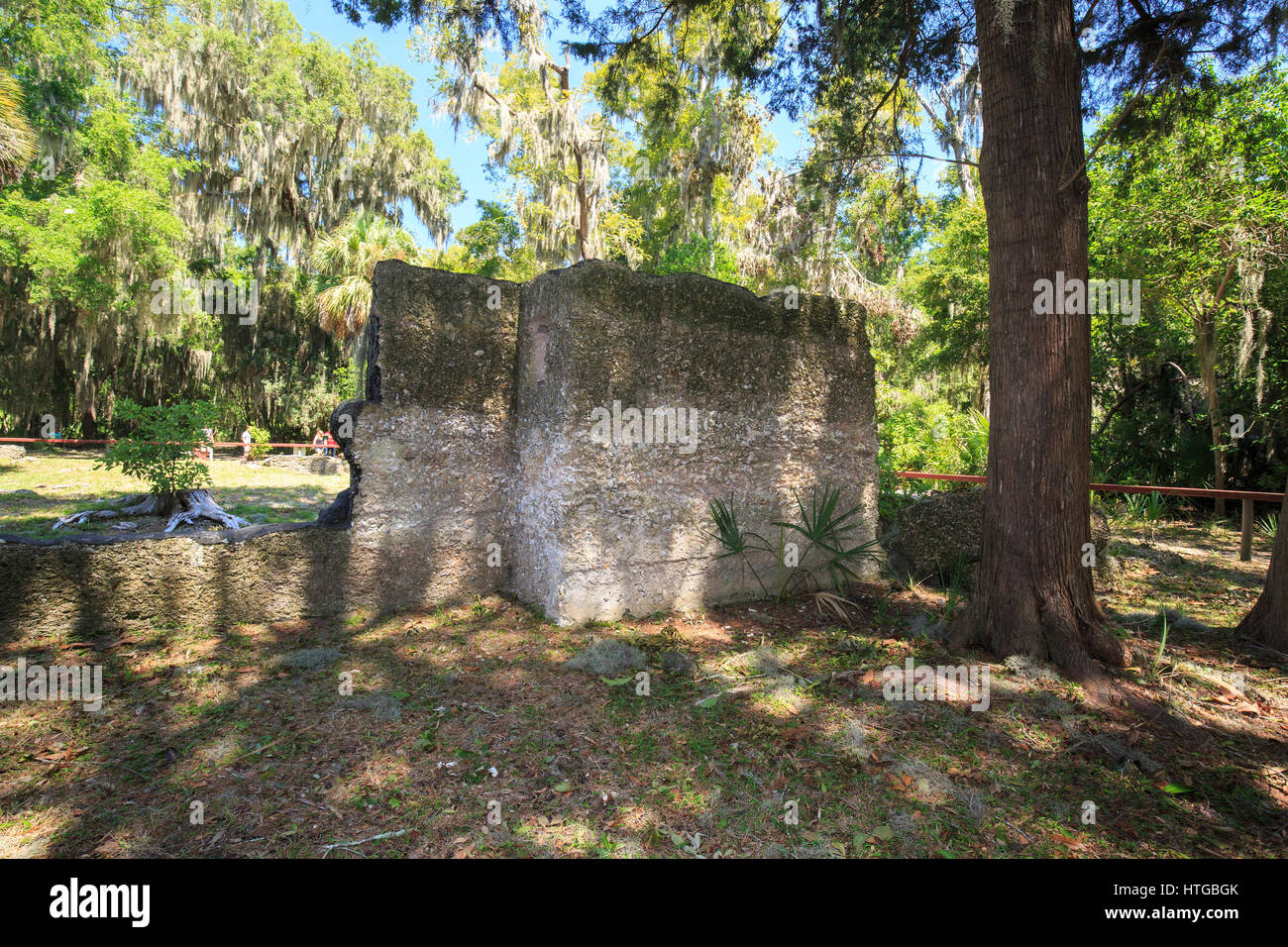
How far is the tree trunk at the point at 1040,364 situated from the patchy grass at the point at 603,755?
0.43m

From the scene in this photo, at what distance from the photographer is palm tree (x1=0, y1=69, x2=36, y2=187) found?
31.7ft

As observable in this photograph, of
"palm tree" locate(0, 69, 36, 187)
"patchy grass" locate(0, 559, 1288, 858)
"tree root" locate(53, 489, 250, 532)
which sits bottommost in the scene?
"patchy grass" locate(0, 559, 1288, 858)

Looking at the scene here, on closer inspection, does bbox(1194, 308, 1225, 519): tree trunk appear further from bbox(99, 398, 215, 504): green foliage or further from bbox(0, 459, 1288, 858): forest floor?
bbox(99, 398, 215, 504): green foliage

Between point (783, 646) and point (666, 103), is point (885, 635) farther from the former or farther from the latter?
point (666, 103)

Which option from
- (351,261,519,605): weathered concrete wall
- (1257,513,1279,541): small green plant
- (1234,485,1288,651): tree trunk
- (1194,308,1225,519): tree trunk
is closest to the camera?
(1234,485,1288,651): tree trunk

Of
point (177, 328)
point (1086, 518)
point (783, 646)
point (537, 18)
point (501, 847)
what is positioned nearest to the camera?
point (501, 847)

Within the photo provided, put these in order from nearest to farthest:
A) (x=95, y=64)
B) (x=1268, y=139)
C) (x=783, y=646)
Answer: (x=783, y=646), (x=1268, y=139), (x=95, y=64)

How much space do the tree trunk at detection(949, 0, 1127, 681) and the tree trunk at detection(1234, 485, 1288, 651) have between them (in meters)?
1.22

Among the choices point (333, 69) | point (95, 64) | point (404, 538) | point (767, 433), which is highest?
point (333, 69)

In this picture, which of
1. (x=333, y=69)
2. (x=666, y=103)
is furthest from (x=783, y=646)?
(x=333, y=69)

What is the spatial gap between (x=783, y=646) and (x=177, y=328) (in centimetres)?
2178

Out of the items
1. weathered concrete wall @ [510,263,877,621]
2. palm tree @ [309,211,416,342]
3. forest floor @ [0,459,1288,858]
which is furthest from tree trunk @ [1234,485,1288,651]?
palm tree @ [309,211,416,342]

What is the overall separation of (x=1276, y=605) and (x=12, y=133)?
51.7ft

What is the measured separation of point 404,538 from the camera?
198 inches
